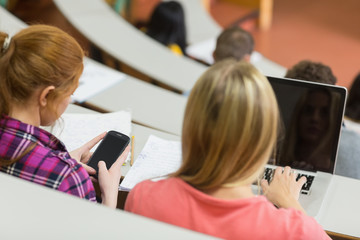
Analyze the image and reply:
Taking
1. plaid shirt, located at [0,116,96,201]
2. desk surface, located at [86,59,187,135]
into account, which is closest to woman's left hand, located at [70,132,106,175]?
plaid shirt, located at [0,116,96,201]

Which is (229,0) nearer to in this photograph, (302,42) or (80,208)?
(302,42)

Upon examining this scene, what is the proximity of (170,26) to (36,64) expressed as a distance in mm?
2390

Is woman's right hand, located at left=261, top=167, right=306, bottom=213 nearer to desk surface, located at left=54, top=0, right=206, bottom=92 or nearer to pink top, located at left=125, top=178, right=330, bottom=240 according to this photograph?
pink top, located at left=125, top=178, right=330, bottom=240

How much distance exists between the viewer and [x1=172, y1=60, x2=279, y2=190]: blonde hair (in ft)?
→ 3.35

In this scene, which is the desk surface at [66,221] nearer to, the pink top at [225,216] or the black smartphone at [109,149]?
the pink top at [225,216]

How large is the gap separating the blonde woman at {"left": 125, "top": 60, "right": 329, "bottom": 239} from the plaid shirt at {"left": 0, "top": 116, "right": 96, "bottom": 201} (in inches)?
11.4

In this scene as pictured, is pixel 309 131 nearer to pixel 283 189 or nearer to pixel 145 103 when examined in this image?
pixel 283 189

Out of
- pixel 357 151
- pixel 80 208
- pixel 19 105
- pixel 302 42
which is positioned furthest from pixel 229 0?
pixel 80 208

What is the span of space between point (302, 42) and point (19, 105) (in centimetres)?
485

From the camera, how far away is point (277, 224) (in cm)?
109

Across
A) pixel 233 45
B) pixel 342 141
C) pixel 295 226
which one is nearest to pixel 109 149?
pixel 295 226

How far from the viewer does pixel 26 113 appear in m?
1.36

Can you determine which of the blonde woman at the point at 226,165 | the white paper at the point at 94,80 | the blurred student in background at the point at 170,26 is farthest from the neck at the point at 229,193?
the blurred student in background at the point at 170,26

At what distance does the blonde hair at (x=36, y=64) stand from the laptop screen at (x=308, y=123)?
0.68 m
